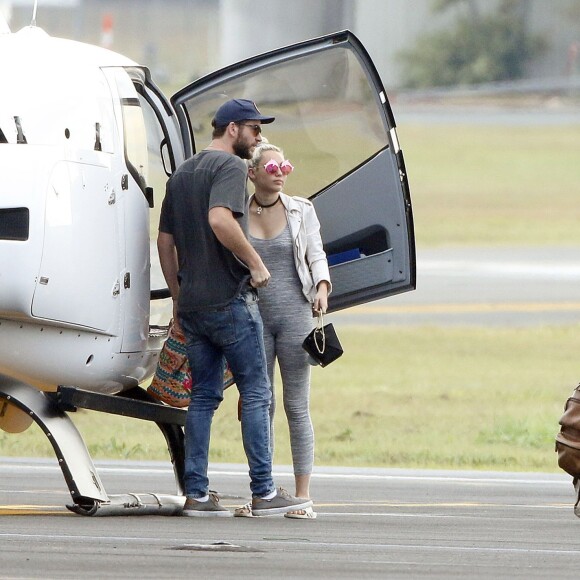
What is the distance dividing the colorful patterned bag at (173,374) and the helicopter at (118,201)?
8 centimetres

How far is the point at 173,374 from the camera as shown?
7883mm

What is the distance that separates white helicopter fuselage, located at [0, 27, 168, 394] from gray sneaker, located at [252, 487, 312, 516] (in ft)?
2.91

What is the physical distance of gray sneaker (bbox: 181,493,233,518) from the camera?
7.50 m

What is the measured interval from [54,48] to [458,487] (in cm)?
350

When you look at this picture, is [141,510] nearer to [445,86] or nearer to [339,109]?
[339,109]

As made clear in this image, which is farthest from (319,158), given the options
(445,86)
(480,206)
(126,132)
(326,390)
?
(445,86)

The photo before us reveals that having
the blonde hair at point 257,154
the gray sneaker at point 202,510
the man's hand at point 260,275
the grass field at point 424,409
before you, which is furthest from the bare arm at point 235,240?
the grass field at point 424,409

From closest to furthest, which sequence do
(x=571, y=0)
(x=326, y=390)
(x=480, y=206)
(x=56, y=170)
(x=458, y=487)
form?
(x=56, y=170) → (x=458, y=487) → (x=326, y=390) → (x=480, y=206) → (x=571, y=0)

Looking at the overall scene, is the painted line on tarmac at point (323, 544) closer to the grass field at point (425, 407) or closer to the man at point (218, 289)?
the man at point (218, 289)

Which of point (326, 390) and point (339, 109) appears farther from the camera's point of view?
point (326, 390)

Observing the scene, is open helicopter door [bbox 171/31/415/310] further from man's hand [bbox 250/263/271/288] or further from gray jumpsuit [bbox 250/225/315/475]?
man's hand [bbox 250/263/271/288]

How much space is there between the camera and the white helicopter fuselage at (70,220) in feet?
22.3

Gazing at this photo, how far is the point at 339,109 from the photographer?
8320 millimetres

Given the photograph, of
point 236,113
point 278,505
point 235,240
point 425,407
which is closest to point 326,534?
point 278,505
